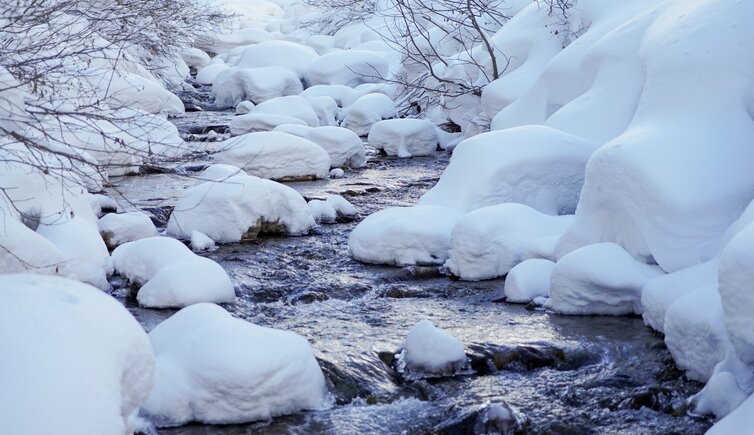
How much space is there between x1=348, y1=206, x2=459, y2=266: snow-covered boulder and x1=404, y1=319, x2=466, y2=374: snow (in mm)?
2449

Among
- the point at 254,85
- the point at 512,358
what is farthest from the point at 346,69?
the point at 512,358

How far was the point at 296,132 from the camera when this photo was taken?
13625 millimetres

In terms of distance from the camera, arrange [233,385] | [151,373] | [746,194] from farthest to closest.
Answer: [746,194] < [233,385] < [151,373]

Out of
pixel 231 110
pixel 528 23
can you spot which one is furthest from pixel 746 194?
pixel 231 110

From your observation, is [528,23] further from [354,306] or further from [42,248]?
[42,248]

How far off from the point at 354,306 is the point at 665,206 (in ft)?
7.53

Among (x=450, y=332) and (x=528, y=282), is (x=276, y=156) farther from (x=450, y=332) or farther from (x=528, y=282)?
(x=450, y=332)

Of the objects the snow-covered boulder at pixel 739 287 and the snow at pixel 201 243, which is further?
the snow at pixel 201 243

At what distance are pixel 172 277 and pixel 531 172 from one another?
352 centimetres

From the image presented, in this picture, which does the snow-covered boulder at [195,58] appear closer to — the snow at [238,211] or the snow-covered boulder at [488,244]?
the snow at [238,211]

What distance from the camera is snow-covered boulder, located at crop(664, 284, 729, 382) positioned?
5.13m

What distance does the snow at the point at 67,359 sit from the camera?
3.41 m

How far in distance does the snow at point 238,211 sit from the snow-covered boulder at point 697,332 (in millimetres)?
4419

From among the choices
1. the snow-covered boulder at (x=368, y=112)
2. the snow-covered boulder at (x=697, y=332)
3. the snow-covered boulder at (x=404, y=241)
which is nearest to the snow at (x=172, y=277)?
the snow-covered boulder at (x=404, y=241)
